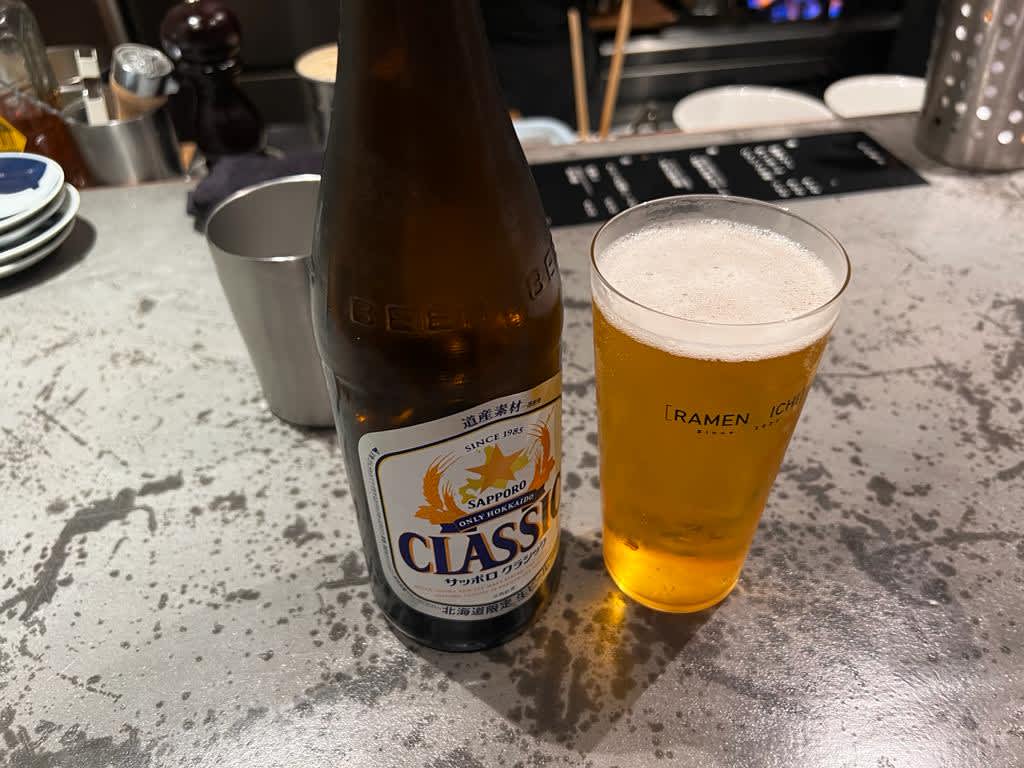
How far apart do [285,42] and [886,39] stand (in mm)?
1596

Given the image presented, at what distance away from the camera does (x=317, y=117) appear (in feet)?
3.98

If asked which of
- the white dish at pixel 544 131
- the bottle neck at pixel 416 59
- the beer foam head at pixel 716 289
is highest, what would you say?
the bottle neck at pixel 416 59

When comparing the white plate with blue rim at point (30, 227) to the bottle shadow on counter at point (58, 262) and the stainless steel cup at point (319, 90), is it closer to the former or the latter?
the bottle shadow on counter at point (58, 262)

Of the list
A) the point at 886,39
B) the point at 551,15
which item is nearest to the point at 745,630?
the point at 551,15

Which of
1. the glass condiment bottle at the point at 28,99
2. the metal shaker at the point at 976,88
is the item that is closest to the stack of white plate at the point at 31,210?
the glass condiment bottle at the point at 28,99

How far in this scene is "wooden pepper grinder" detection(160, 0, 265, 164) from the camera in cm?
101

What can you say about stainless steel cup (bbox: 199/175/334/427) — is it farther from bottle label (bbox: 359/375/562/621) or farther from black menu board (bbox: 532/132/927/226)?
black menu board (bbox: 532/132/927/226)

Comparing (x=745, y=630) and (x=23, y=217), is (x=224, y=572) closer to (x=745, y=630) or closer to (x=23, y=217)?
(x=745, y=630)

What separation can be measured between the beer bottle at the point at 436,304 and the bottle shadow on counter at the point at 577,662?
0.06 meters

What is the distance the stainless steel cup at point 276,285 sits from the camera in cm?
58

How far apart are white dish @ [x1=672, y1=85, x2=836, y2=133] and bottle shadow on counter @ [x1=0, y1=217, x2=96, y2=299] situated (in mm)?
1016

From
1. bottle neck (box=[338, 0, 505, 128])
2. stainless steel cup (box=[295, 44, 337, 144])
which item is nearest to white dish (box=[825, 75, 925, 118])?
stainless steel cup (box=[295, 44, 337, 144])

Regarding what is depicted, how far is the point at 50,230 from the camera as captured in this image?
2.83ft

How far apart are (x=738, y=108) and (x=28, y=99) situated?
118cm
